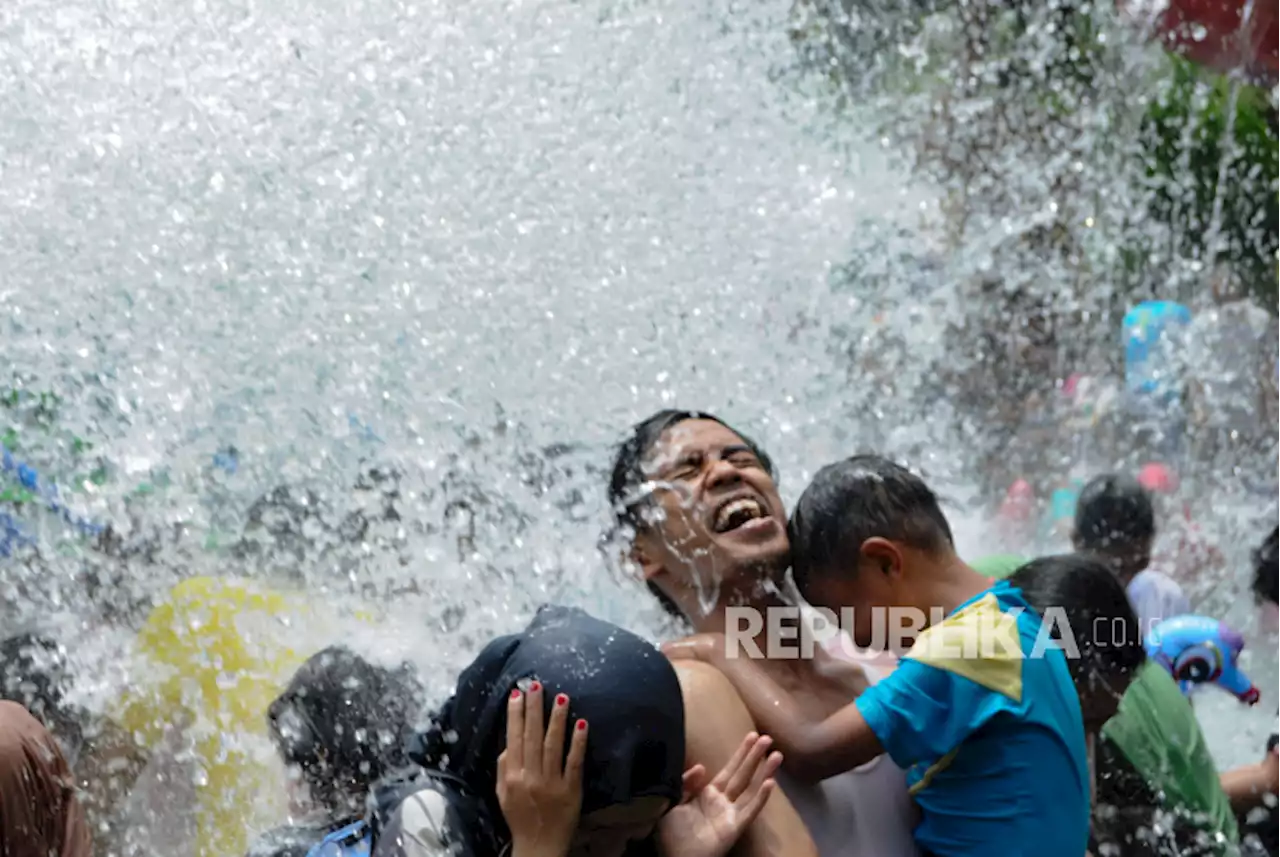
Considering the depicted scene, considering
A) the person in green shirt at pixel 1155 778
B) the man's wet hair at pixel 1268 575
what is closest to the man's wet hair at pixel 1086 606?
the person in green shirt at pixel 1155 778

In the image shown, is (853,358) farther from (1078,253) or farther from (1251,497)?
(1078,253)

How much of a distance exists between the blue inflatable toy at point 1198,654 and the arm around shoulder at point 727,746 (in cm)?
198

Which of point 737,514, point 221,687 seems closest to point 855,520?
point 737,514

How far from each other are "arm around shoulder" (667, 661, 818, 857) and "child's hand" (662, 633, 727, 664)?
139 millimetres

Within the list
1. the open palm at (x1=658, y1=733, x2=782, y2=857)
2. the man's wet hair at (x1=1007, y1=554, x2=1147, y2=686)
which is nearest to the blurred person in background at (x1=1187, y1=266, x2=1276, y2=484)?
the man's wet hair at (x1=1007, y1=554, x2=1147, y2=686)

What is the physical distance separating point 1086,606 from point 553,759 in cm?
115

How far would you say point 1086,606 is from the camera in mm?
2350

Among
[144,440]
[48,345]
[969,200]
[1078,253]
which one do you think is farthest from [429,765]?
[1078,253]

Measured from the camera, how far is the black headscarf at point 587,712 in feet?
5.18

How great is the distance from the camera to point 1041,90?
31.0 ft

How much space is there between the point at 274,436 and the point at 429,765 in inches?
105

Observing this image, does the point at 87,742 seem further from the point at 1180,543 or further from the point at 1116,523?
the point at 1180,543

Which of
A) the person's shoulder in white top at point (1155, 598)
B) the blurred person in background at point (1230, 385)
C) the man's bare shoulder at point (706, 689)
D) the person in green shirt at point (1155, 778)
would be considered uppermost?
the blurred person in background at point (1230, 385)

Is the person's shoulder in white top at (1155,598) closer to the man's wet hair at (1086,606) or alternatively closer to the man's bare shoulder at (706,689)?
the man's wet hair at (1086,606)
